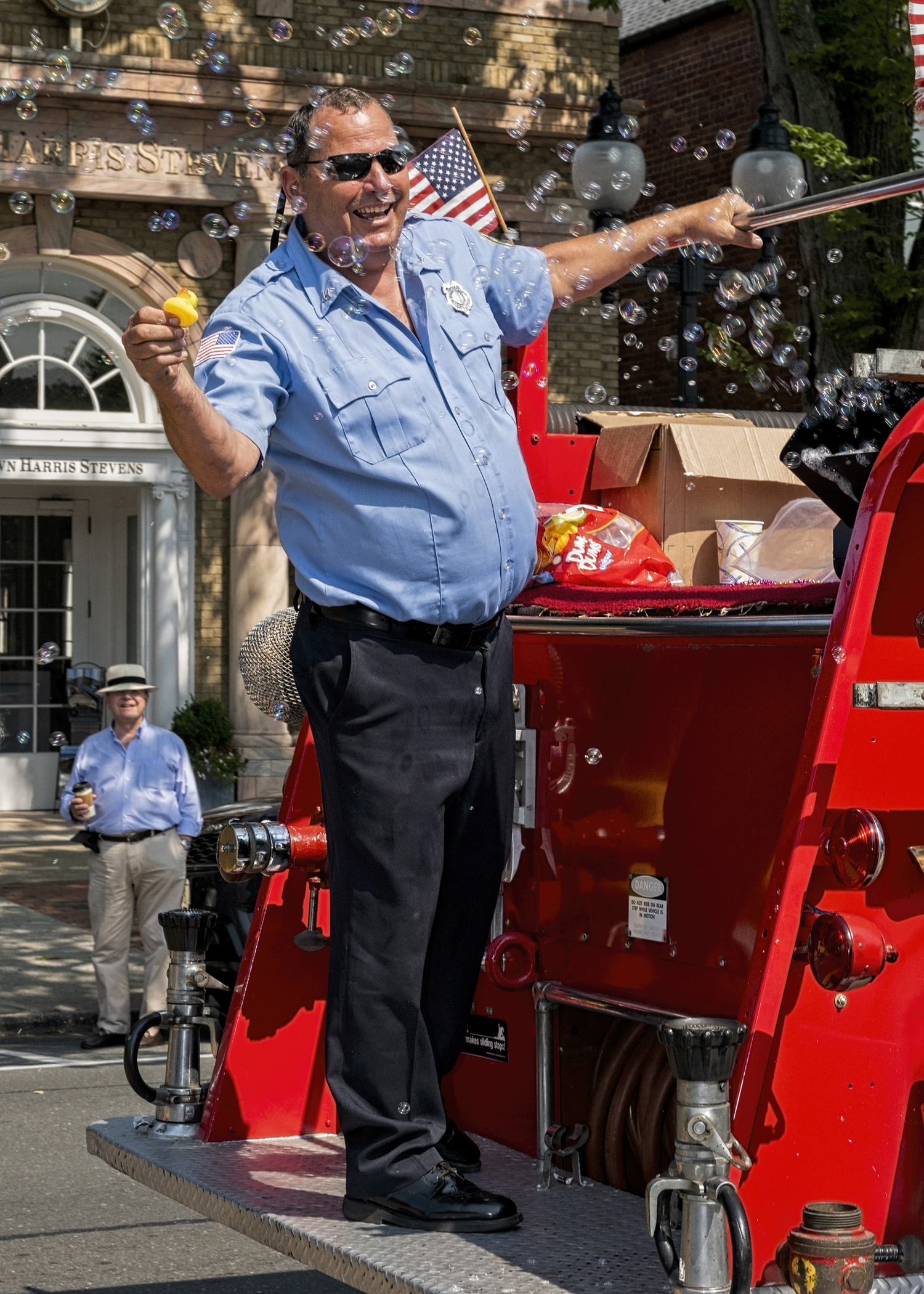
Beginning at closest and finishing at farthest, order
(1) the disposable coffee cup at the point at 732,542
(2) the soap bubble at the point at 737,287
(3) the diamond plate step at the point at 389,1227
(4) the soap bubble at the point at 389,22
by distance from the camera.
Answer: (3) the diamond plate step at the point at 389,1227 < (1) the disposable coffee cup at the point at 732,542 < (2) the soap bubble at the point at 737,287 < (4) the soap bubble at the point at 389,22

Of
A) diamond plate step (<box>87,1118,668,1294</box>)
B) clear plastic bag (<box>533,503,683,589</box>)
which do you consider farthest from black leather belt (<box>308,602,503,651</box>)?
diamond plate step (<box>87,1118,668,1294</box>)

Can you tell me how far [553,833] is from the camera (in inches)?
143

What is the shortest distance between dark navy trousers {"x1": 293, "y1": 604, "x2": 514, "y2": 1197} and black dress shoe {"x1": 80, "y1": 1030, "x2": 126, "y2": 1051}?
551cm

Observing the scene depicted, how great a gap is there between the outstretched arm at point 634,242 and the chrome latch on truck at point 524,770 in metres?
0.84

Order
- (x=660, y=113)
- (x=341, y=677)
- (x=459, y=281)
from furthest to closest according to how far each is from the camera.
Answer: (x=660, y=113), (x=459, y=281), (x=341, y=677)

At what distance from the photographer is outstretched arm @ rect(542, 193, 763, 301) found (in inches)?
136

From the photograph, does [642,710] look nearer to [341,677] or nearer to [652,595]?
[652,595]

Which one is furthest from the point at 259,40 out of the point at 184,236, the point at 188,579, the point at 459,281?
the point at 459,281

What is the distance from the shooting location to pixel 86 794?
8570mm

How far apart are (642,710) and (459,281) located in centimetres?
89

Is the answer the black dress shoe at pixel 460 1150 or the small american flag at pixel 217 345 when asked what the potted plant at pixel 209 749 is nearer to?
the black dress shoe at pixel 460 1150

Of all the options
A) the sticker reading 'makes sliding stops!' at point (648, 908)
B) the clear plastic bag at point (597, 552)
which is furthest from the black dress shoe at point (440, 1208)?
the clear plastic bag at point (597, 552)

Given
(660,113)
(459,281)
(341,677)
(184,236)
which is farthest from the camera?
(660,113)

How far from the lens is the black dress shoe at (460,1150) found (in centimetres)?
344
